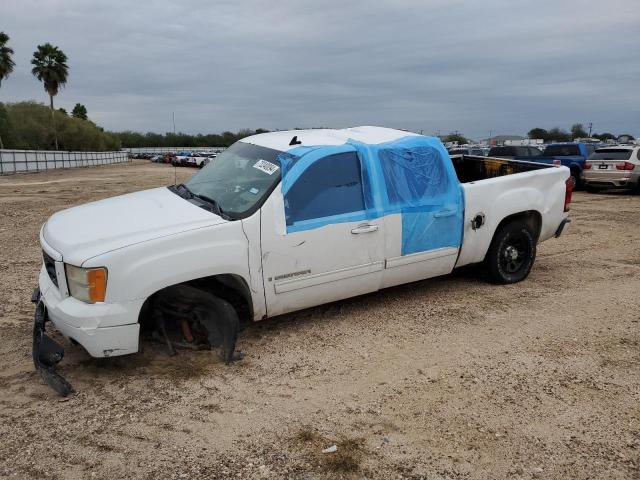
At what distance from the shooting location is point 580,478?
2863 millimetres

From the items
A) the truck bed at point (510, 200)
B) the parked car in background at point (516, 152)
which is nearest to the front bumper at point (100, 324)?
the truck bed at point (510, 200)

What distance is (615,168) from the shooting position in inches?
667

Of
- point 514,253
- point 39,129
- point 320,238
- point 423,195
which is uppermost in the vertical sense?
point 39,129

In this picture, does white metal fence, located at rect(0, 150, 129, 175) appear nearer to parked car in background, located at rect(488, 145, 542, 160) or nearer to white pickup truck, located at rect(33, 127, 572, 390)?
parked car in background, located at rect(488, 145, 542, 160)

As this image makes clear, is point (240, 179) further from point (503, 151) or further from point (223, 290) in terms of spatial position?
point (503, 151)

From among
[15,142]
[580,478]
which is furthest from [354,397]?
[15,142]

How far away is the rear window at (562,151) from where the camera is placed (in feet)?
60.6

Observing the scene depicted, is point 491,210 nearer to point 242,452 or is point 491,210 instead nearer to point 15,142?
point 242,452

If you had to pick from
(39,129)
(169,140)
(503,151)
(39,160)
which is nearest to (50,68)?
(39,129)

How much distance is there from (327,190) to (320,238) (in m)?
0.43

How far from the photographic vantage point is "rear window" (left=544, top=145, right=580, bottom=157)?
1848cm

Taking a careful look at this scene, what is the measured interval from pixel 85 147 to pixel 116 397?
7787cm

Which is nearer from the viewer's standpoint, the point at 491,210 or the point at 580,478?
the point at 580,478

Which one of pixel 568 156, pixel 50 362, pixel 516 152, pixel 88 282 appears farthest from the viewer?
pixel 516 152
